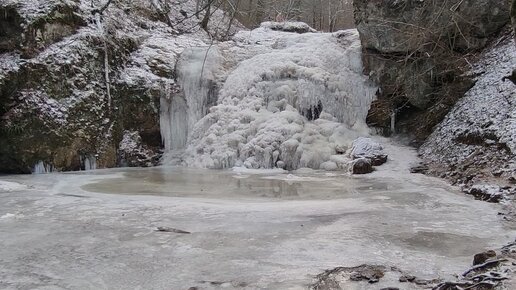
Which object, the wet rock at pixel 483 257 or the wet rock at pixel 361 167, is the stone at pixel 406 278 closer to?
the wet rock at pixel 483 257

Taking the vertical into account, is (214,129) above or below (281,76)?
below

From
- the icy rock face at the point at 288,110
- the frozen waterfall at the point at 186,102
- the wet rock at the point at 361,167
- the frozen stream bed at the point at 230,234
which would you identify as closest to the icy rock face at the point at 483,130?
the frozen stream bed at the point at 230,234

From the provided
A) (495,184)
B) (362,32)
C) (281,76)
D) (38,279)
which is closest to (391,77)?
(362,32)

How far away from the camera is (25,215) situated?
13.9ft

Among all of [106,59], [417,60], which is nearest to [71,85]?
[106,59]

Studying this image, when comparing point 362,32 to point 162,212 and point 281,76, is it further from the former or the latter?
point 162,212

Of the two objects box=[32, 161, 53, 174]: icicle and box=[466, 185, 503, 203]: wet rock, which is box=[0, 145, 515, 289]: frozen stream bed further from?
box=[32, 161, 53, 174]: icicle

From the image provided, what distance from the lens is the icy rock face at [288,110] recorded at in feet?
27.2

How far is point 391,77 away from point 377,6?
1419 mm

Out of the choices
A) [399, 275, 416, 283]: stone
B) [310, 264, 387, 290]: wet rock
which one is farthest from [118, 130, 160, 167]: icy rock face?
[399, 275, 416, 283]: stone

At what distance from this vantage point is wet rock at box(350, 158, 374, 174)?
7254 mm

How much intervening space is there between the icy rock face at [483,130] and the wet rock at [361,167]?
3.07 ft

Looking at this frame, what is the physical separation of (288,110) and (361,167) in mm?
2336

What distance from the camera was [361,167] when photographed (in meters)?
7.26
